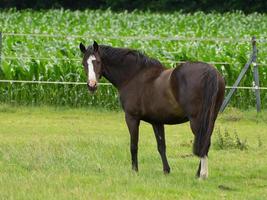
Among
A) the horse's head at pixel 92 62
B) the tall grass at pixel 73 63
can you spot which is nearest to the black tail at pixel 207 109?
the horse's head at pixel 92 62

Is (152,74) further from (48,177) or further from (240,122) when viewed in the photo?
(240,122)

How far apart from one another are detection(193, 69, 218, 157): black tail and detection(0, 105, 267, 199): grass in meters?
0.52

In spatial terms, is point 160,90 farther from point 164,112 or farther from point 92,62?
point 92,62

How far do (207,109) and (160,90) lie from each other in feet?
2.82

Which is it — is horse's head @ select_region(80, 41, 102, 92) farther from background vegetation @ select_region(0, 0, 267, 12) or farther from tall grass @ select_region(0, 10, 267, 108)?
background vegetation @ select_region(0, 0, 267, 12)

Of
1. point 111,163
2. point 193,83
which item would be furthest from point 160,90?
point 111,163

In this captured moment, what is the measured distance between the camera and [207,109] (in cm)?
1146

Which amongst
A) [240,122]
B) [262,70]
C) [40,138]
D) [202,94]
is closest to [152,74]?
[202,94]

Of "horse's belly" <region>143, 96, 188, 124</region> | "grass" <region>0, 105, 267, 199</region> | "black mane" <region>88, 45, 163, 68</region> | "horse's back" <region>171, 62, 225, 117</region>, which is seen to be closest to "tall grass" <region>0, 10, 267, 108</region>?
"grass" <region>0, 105, 267, 199</region>

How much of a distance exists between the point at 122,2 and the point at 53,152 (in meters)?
46.4

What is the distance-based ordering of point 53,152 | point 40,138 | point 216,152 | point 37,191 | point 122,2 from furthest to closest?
point 122,2 < point 40,138 < point 216,152 < point 53,152 < point 37,191

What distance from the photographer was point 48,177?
11430 millimetres

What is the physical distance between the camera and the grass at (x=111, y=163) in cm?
1070

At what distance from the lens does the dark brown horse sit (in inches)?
453
